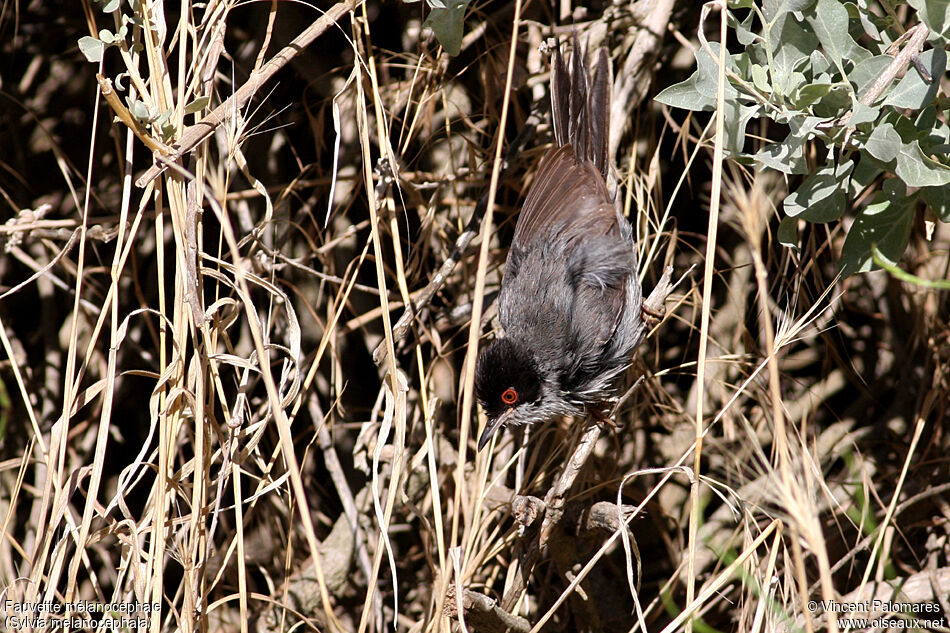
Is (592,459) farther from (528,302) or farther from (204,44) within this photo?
(204,44)

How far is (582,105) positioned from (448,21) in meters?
0.69

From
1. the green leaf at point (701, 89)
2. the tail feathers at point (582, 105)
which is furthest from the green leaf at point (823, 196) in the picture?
the tail feathers at point (582, 105)

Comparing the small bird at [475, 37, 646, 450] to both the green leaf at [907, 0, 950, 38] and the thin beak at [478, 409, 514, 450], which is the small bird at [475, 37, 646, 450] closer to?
the thin beak at [478, 409, 514, 450]

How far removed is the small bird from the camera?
2.92m

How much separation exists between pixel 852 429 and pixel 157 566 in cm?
288

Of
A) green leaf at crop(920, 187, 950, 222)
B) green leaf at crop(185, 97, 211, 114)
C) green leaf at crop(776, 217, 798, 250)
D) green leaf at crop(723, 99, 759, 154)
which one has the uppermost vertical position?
green leaf at crop(185, 97, 211, 114)

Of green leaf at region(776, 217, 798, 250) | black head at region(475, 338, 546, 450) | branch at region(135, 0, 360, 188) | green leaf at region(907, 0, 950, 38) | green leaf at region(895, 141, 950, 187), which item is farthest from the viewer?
black head at region(475, 338, 546, 450)

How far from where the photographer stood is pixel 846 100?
2055 millimetres

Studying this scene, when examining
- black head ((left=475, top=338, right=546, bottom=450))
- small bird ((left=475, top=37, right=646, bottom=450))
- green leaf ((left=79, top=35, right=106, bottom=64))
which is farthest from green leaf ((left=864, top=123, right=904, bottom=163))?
green leaf ((left=79, top=35, right=106, bottom=64))

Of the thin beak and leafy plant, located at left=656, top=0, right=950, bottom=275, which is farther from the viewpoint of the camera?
the thin beak

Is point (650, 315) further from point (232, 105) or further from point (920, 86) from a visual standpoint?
point (232, 105)

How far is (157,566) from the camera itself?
196 centimetres

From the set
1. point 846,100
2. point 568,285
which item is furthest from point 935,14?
point 568,285

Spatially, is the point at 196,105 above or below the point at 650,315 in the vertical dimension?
above
